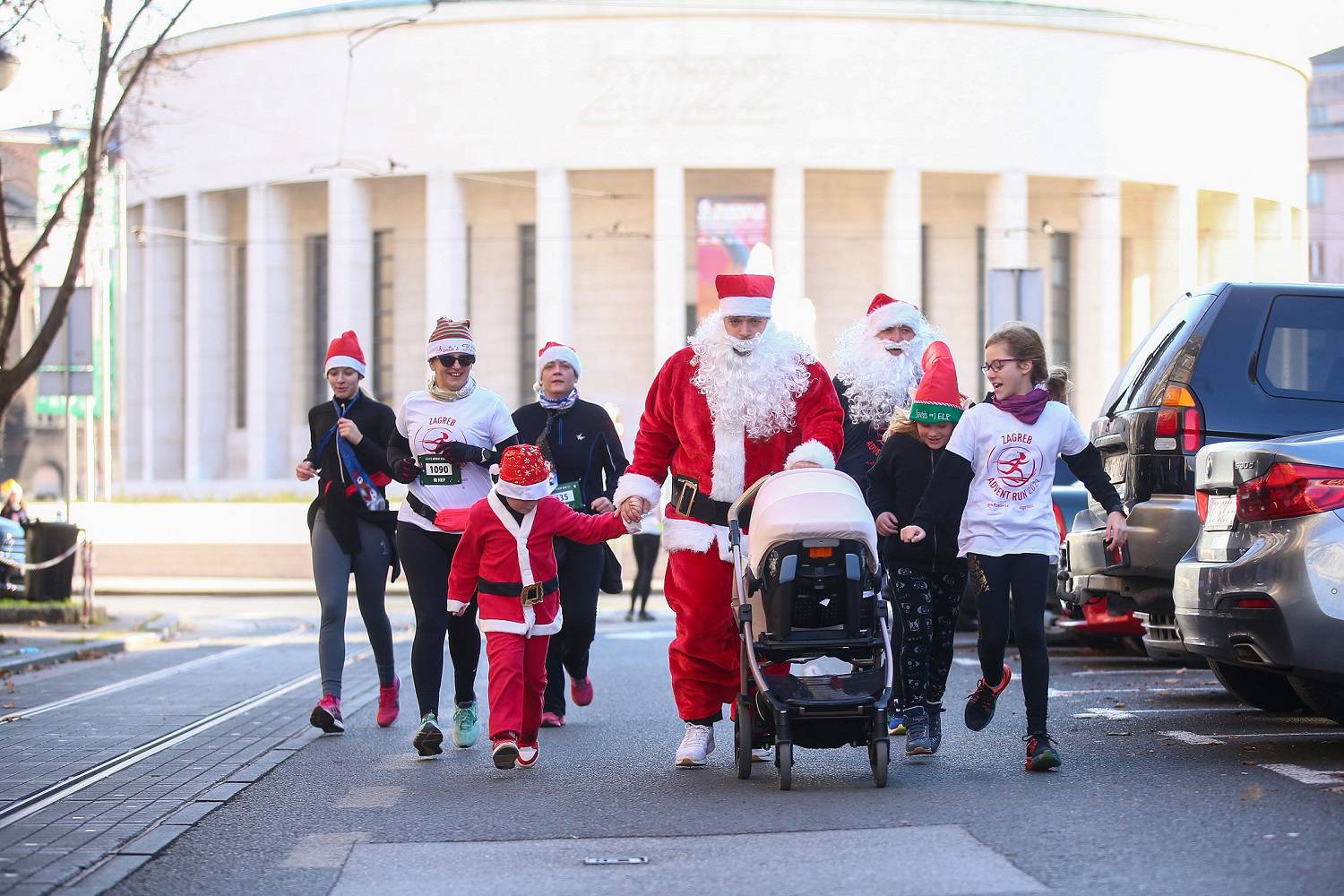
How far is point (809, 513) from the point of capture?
23.1 feet

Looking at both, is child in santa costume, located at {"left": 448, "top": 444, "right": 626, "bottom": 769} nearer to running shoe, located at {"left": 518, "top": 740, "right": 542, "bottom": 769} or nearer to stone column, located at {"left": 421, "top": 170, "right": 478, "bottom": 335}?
running shoe, located at {"left": 518, "top": 740, "right": 542, "bottom": 769}

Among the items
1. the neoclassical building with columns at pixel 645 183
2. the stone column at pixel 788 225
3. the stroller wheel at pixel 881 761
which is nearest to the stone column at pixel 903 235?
the neoclassical building with columns at pixel 645 183

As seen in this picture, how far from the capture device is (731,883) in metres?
5.39

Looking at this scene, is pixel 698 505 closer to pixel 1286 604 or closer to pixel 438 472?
pixel 438 472

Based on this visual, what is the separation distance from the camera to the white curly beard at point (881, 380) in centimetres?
901

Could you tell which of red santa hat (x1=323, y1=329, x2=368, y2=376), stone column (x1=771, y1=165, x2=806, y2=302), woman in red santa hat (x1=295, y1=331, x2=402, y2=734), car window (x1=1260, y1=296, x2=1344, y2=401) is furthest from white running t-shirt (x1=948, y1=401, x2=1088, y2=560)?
stone column (x1=771, y1=165, x2=806, y2=302)

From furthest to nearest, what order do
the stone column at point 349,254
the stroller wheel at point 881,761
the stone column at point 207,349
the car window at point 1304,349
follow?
the stone column at point 207,349, the stone column at point 349,254, the car window at point 1304,349, the stroller wheel at point 881,761

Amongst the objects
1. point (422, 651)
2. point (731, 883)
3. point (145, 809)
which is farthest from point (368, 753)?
point (731, 883)

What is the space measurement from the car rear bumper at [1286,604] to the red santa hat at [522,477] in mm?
2860

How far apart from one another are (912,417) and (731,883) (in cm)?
337

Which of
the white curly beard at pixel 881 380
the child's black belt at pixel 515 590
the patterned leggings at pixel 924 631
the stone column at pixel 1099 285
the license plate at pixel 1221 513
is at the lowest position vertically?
the patterned leggings at pixel 924 631

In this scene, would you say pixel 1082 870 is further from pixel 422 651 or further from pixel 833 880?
pixel 422 651

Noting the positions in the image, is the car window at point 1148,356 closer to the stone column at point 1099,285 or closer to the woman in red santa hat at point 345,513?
the woman in red santa hat at point 345,513

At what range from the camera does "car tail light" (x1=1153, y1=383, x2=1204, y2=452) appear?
348 inches
